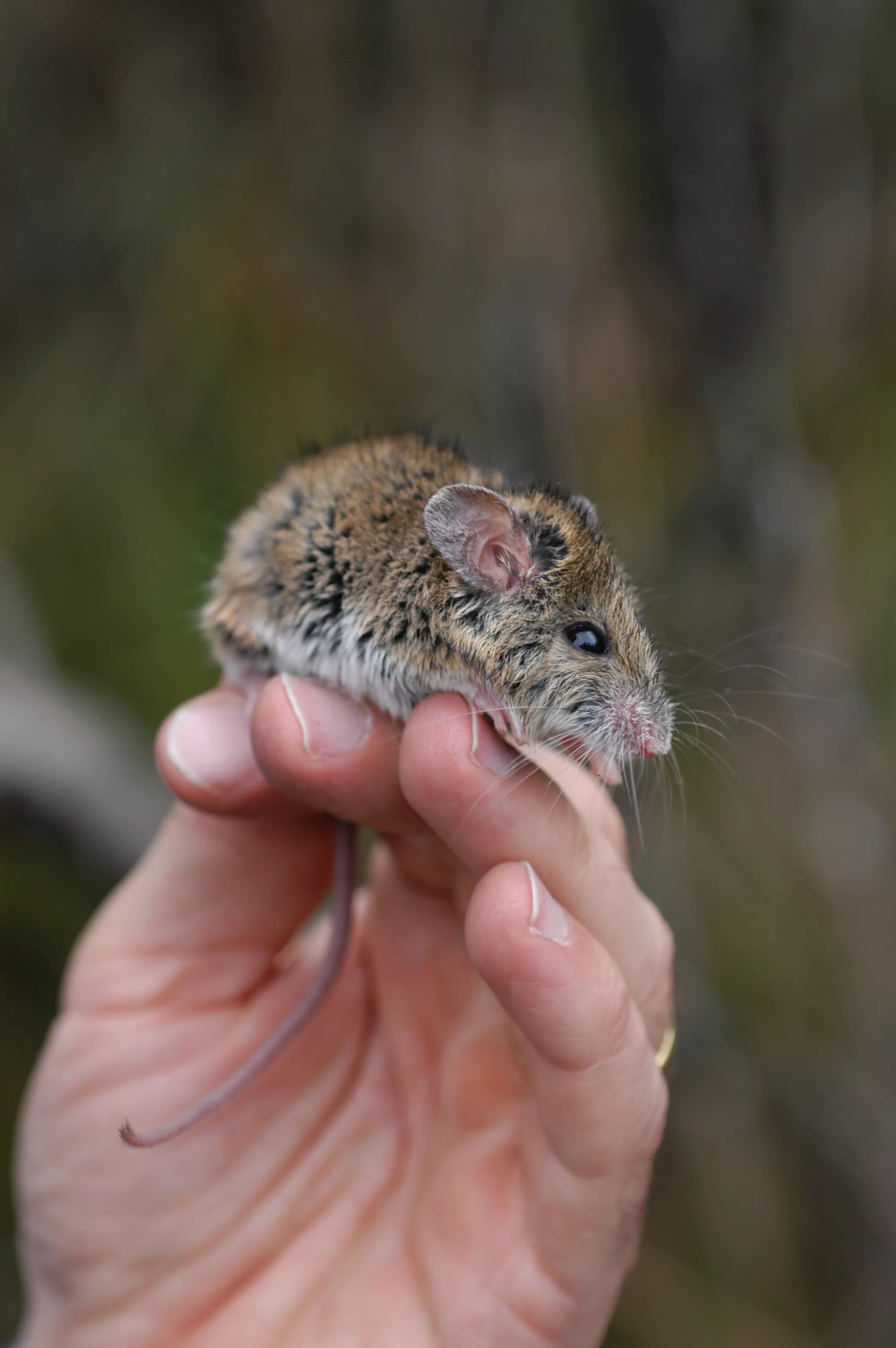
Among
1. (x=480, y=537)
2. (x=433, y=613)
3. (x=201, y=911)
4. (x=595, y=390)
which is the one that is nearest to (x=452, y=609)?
(x=433, y=613)

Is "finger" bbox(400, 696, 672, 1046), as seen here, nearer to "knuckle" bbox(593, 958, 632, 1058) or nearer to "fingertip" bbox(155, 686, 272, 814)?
"knuckle" bbox(593, 958, 632, 1058)

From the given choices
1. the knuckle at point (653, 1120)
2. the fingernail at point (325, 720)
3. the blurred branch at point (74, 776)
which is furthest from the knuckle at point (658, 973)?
the blurred branch at point (74, 776)

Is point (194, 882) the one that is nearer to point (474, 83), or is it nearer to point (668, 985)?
point (668, 985)

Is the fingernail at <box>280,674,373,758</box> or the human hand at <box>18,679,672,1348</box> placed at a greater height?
the fingernail at <box>280,674,373,758</box>

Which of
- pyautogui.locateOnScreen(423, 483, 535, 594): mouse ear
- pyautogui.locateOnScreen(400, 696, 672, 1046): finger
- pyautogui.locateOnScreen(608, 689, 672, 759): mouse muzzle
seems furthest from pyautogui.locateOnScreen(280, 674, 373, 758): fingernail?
pyautogui.locateOnScreen(608, 689, 672, 759): mouse muzzle

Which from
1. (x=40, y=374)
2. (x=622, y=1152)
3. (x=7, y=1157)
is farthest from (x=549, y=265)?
(x=7, y=1157)

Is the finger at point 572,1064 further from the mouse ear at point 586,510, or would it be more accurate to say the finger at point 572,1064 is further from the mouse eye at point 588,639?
the mouse ear at point 586,510

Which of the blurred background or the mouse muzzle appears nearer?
the mouse muzzle
